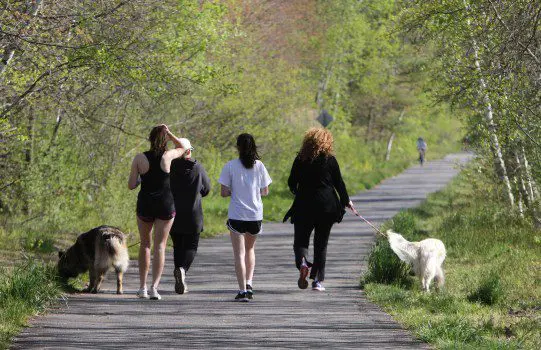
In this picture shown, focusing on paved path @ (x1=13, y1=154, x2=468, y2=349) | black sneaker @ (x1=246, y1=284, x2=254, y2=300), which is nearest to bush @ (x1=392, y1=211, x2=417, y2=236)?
paved path @ (x1=13, y1=154, x2=468, y2=349)

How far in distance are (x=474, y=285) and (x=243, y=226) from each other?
3.55 m

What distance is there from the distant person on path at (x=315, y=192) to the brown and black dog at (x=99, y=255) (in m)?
2.04

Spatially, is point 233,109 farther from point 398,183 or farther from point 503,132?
point 398,183

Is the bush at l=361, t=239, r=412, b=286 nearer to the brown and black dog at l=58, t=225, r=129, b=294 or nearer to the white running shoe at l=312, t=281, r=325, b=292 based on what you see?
the white running shoe at l=312, t=281, r=325, b=292

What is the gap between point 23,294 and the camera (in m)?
11.9

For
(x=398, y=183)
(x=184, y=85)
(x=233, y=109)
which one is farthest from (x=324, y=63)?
(x=184, y=85)

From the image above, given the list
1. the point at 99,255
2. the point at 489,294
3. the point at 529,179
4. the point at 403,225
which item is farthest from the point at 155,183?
the point at 529,179

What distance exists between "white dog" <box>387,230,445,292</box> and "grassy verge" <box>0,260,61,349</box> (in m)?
4.06

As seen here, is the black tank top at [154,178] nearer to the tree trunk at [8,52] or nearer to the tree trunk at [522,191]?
the tree trunk at [8,52]

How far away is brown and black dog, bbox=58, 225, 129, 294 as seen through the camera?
1337 centimetres

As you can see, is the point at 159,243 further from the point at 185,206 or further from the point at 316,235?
the point at 316,235

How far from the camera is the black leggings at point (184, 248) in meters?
13.6

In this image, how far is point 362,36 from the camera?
55.8 metres

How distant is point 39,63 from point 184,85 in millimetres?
7044
